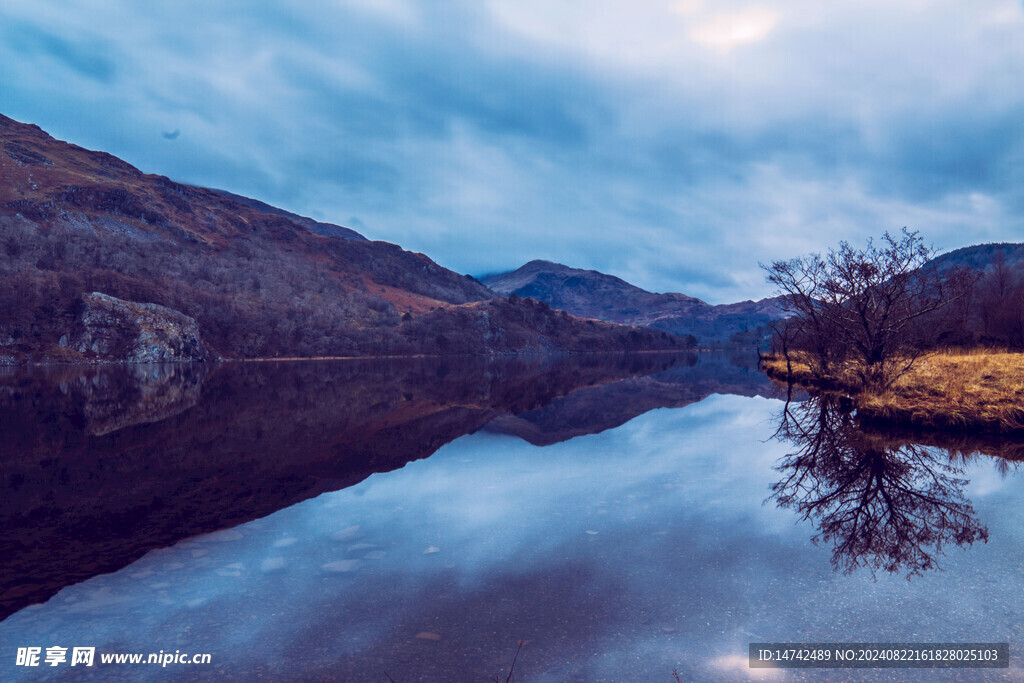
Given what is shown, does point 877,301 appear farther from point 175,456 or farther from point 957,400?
point 175,456

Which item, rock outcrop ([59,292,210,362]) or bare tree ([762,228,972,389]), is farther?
rock outcrop ([59,292,210,362])

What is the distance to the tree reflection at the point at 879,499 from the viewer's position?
27.5ft

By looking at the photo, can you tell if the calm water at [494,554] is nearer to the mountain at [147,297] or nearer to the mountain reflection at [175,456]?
the mountain reflection at [175,456]

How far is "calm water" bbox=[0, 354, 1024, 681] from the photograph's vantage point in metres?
5.57

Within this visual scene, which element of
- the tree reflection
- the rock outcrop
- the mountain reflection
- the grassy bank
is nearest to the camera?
the tree reflection

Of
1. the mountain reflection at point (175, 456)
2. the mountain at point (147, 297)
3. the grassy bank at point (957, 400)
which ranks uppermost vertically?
the mountain at point (147, 297)

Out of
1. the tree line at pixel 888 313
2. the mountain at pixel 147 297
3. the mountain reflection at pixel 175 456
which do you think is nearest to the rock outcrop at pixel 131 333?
the mountain at pixel 147 297

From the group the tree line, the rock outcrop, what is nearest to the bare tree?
the tree line

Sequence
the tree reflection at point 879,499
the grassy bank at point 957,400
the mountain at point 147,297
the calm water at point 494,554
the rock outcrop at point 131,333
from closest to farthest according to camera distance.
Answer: the calm water at point 494,554 < the tree reflection at point 879,499 < the grassy bank at point 957,400 < the rock outcrop at point 131,333 < the mountain at point 147,297

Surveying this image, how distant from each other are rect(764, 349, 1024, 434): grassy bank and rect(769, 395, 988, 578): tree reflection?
114 inches

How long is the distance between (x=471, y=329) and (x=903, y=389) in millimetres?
162775

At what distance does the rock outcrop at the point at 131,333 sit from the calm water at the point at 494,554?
98569 millimetres

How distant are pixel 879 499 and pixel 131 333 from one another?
408 ft

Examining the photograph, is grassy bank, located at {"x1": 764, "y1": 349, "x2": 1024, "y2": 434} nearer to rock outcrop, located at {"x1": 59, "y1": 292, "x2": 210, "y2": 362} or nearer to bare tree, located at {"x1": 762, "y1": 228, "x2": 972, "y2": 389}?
bare tree, located at {"x1": 762, "y1": 228, "x2": 972, "y2": 389}
